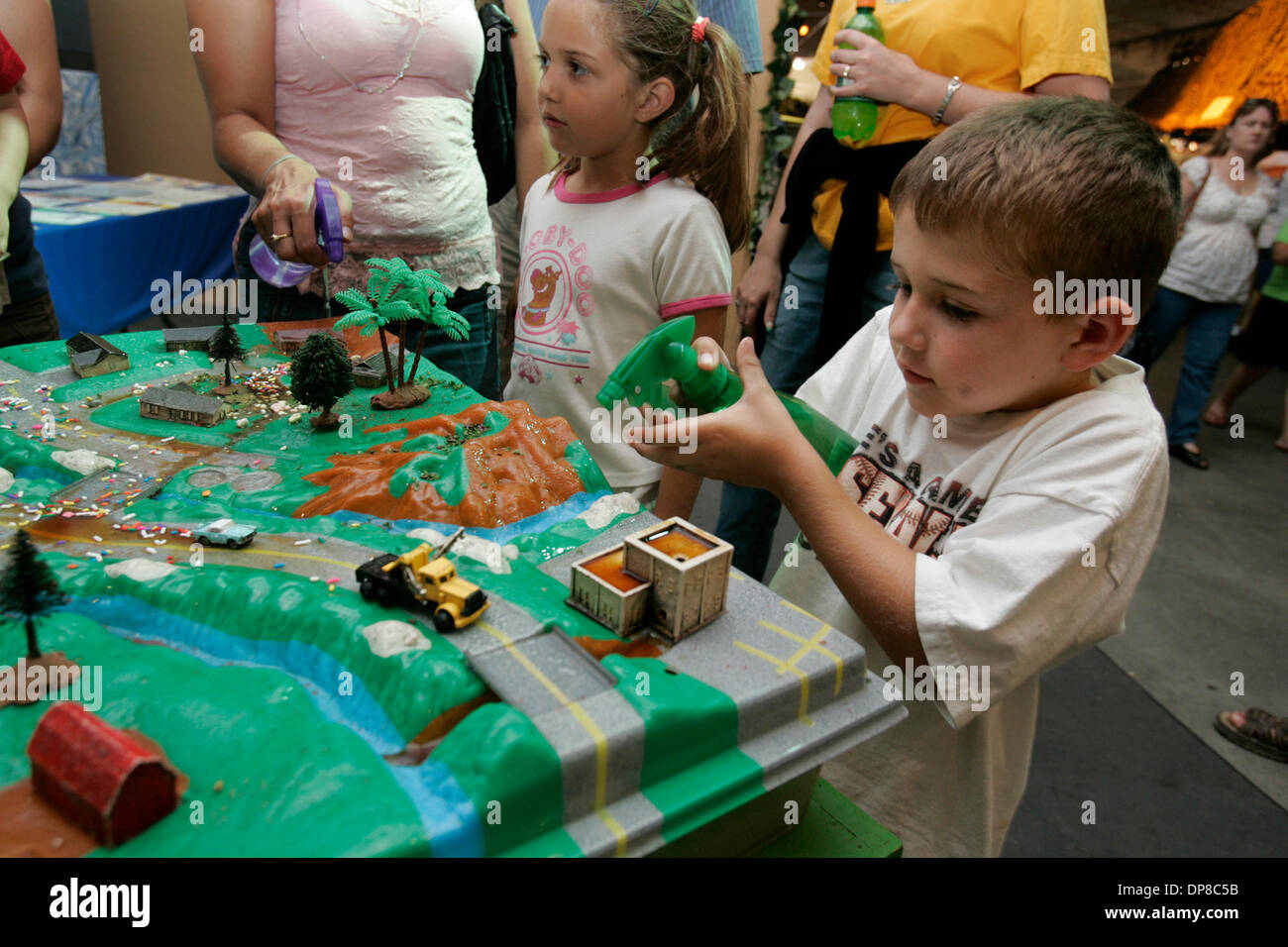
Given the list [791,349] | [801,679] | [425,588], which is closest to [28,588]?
[425,588]

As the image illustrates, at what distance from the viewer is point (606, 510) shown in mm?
1420

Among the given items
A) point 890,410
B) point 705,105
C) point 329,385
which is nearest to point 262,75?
point 329,385

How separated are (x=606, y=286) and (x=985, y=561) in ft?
3.86

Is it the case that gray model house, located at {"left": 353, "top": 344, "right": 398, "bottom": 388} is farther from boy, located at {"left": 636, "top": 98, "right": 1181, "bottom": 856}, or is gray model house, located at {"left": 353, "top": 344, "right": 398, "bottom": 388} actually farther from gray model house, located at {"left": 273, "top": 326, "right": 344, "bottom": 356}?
boy, located at {"left": 636, "top": 98, "right": 1181, "bottom": 856}

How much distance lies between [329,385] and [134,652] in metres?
0.77

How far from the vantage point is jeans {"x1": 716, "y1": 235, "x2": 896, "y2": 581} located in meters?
2.08

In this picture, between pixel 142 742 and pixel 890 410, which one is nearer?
pixel 142 742

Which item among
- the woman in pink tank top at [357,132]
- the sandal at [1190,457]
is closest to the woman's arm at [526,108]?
the woman in pink tank top at [357,132]

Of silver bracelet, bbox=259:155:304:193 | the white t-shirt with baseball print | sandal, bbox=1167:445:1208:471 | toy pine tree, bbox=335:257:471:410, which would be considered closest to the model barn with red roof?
the white t-shirt with baseball print

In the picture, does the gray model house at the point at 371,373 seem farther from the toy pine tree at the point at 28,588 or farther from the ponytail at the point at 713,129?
the toy pine tree at the point at 28,588

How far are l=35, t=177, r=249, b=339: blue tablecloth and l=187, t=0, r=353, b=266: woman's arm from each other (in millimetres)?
1821

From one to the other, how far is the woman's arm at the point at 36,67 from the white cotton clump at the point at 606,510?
170 centimetres

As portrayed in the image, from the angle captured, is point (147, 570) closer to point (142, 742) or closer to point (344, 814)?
point (142, 742)

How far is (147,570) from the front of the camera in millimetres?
1154
